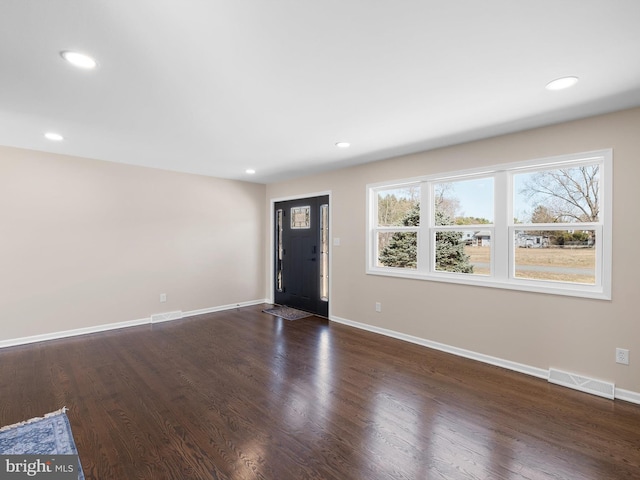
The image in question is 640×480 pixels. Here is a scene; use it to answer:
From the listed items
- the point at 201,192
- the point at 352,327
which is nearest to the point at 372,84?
the point at 352,327

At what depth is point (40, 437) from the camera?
76.9 inches

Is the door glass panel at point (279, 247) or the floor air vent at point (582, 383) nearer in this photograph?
the floor air vent at point (582, 383)

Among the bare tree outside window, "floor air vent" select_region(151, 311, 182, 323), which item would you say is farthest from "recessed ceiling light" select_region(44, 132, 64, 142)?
the bare tree outside window

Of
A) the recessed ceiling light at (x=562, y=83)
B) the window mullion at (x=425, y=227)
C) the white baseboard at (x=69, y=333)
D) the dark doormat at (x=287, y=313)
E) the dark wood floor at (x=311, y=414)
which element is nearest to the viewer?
the dark wood floor at (x=311, y=414)

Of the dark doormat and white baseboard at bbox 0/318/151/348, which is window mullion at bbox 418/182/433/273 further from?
white baseboard at bbox 0/318/151/348

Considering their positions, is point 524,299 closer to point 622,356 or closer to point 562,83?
point 622,356

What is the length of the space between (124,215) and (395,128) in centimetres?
402

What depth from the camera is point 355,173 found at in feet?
15.1

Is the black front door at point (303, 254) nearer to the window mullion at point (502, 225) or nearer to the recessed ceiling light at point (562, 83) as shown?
the window mullion at point (502, 225)

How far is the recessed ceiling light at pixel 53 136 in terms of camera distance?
3201mm

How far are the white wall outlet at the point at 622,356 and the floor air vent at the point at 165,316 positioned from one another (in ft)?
17.9

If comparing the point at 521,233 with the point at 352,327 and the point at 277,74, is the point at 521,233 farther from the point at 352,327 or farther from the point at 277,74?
the point at 277,74

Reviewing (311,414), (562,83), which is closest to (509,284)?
(562,83)

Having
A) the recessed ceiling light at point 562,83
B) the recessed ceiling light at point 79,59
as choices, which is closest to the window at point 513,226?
the recessed ceiling light at point 562,83
